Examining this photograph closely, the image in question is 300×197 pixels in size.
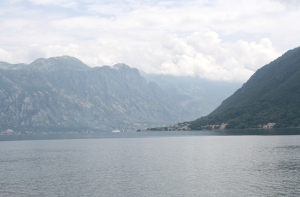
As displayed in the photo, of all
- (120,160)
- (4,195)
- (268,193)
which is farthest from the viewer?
(120,160)

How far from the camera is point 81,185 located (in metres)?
99.8

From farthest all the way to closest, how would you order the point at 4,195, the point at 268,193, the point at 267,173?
the point at 267,173, the point at 4,195, the point at 268,193

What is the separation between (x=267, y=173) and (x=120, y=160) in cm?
6451

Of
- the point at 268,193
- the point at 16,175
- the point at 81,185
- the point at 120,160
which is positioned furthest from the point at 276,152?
the point at 16,175

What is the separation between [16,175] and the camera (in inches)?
4739

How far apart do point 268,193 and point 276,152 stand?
76.2m

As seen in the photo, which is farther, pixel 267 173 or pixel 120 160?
pixel 120 160

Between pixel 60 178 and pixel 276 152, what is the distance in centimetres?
8960

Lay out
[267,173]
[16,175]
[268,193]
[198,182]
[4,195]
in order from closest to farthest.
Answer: [268,193] → [4,195] → [198,182] → [267,173] → [16,175]

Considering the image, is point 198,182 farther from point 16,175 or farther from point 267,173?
point 16,175

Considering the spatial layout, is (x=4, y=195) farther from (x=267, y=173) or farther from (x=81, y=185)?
(x=267, y=173)

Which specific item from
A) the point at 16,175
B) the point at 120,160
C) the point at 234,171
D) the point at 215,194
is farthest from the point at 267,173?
the point at 16,175

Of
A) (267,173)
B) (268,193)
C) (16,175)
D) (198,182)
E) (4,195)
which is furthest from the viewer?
(16,175)

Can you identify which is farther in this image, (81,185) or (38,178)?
(38,178)
